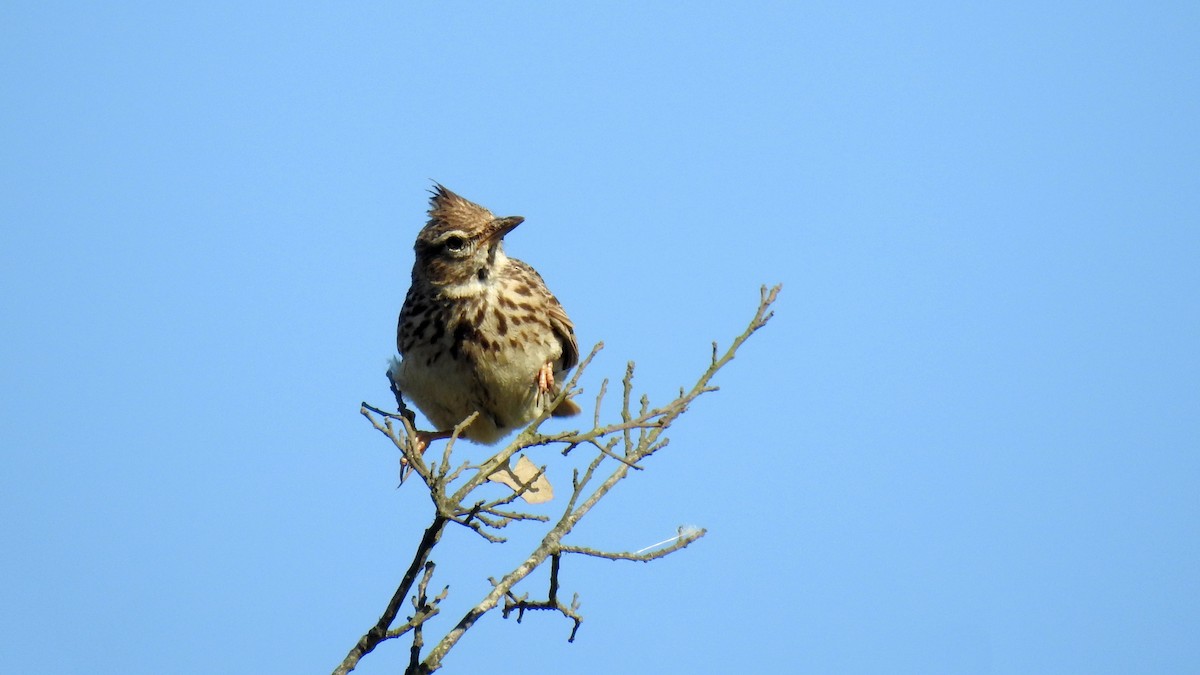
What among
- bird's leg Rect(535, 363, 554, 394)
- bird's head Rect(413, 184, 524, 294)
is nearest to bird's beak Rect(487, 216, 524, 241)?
bird's head Rect(413, 184, 524, 294)

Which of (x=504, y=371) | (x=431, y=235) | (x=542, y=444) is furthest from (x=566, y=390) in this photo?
(x=431, y=235)

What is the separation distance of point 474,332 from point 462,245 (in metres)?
0.58

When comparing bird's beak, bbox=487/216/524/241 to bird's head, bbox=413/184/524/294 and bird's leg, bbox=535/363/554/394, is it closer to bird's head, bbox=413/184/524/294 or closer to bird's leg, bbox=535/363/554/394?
bird's head, bbox=413/184/524/294

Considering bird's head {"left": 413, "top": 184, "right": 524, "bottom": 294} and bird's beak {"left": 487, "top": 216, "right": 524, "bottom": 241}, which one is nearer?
bird's beak {"left": 487, "top": 216, "right": 524, "bottom": 241}

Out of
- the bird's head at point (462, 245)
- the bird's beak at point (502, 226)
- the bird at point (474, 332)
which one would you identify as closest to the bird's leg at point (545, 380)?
the bird at point (474, 332)

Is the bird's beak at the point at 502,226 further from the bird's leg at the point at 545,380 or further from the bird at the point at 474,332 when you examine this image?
the bird's leg at the point at 545,380

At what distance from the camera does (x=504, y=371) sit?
762 cm

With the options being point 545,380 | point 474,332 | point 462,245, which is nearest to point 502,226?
point 462,245

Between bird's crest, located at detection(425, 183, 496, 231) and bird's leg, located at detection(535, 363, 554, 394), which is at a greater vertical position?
bird's crest, located at detection(425, 183, 496, 231)

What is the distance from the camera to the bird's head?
25.7ft

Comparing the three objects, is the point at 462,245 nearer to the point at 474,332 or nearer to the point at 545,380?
the point at 474,332

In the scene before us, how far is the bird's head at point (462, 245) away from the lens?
7832 millimetres

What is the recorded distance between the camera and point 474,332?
25.0 ft

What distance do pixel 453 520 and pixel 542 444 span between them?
28.3 inches
